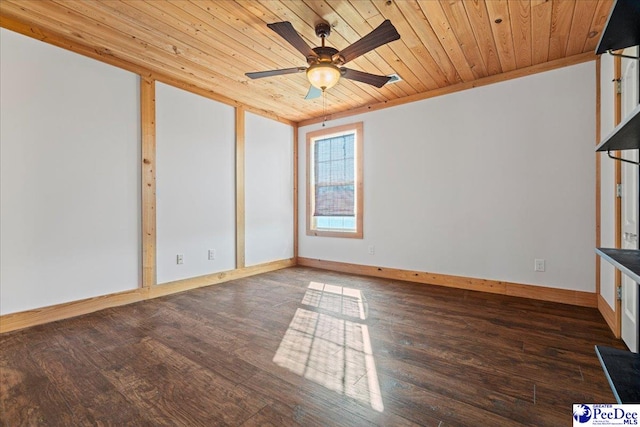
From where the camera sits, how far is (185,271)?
3.62m

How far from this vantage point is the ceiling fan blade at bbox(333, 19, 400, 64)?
1934 mm

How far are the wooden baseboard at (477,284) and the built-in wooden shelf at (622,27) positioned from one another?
2.81m

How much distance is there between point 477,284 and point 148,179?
3.99 meters

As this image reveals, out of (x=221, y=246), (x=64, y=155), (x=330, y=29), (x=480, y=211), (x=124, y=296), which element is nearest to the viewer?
(x=330, y=29)

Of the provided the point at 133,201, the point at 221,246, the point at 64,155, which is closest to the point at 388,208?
the point at 221,246

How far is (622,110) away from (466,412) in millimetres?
2453

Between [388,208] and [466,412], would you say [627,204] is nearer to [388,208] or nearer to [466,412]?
[466,412]

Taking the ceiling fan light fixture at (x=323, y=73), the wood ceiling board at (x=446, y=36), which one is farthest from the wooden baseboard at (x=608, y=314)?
the ceiling fan light fixture at (x=323, y=73)

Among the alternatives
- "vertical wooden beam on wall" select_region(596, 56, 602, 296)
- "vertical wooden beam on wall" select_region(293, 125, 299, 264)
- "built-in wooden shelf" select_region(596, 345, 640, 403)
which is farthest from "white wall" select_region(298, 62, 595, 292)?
"built-in wooden shelf" select_region(596, 345, 640, 403)

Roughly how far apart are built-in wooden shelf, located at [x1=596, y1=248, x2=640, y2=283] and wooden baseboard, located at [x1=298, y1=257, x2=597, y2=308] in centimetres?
257

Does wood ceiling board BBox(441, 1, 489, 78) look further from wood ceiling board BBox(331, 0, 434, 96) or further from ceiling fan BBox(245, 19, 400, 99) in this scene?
ceiling fan BBox(245, 19, 400, 99)

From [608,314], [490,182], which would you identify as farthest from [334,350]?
[490,182]

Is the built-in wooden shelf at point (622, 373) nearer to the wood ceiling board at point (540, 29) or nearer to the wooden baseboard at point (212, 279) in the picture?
the wood ceiling board at point (540, 29)

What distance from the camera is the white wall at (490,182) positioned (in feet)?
9.85
